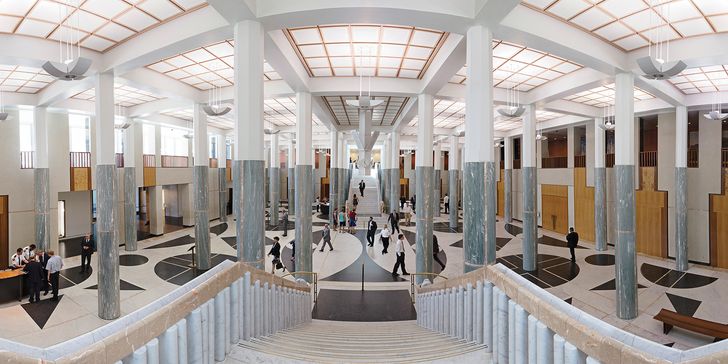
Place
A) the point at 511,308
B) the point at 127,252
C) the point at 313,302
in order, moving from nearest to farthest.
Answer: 1. the point at 511,308
2. the point at 313,302
3. the point at 127,252

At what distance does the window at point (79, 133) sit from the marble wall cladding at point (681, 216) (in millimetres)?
27492

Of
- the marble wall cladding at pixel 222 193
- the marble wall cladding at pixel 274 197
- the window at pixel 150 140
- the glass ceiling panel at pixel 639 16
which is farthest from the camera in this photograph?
the marble wall cladding at pixel 222 193

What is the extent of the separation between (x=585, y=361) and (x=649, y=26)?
29.2 feet

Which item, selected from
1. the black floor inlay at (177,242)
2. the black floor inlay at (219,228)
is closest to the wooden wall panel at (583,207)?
the black floor inlay at (219,228)

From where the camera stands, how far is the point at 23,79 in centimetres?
1188

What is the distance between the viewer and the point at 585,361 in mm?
2549

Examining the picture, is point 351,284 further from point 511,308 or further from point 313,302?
point 511,308

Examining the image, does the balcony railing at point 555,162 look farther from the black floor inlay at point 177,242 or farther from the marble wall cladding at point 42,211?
the marble wall cladding at point 42,211

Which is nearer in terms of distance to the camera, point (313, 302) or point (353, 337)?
point (353, 337)

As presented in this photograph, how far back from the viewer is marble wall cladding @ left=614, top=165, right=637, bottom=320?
9852 millimetres

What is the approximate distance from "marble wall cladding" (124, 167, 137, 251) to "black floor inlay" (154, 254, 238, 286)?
335 cm

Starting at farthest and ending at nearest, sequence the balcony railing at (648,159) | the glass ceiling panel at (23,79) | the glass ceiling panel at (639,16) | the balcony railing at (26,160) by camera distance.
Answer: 1. the balcony railing at (648,159)
2. the balcony railing at (26,160)
3. the glass ceiling panel at (23,79)
4. the glass ceiling panel at (639,16)

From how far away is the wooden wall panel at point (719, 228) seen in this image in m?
14.6

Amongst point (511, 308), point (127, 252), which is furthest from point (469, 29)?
point (127, 252)
